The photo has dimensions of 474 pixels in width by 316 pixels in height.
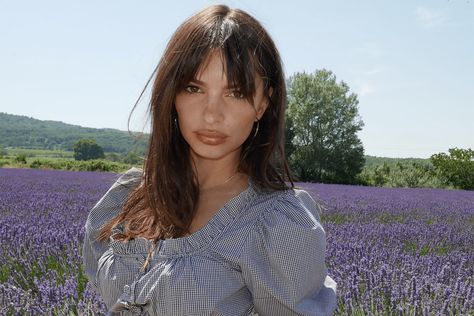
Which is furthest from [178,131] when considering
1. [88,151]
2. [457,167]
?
[88,151]

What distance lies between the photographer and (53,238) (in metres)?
3.76

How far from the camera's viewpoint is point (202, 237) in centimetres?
130

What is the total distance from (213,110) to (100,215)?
1.54 ft

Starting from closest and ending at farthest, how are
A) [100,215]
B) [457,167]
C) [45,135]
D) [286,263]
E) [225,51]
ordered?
[286,263]
[225,51]
[100,215]
[457,167]
[45,135]

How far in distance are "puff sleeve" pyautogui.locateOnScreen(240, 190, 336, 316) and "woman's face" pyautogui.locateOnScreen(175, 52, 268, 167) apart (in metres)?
0.20

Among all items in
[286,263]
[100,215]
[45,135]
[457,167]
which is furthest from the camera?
[45,135]

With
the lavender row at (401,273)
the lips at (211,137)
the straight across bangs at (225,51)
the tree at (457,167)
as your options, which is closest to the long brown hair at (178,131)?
the straight across bangs at (225,51)

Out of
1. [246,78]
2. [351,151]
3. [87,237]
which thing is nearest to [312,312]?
[246,78]

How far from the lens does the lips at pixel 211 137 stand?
1.33m

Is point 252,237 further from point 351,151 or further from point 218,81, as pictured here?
point 351,151

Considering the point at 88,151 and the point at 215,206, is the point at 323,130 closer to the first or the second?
the point at 88,151

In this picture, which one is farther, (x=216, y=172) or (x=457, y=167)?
(x=457, y=167)

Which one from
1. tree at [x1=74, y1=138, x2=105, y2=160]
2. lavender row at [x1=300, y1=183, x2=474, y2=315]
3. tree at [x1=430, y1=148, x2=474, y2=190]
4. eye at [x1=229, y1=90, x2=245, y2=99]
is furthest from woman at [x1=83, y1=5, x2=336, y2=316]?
tree at [x1=74, y1=138, x2=105, y2=160]

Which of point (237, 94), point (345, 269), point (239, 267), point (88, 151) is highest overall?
point (237, 94)
